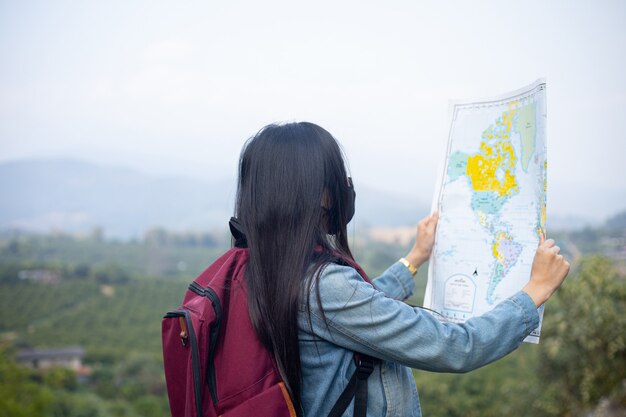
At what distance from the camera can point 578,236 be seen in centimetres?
1495

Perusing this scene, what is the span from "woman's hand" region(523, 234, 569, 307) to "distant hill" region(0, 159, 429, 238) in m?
36.8

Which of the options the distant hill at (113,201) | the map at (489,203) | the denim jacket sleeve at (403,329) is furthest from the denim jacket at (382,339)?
the distant hill at (113,201)

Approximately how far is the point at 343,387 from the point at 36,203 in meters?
55.8

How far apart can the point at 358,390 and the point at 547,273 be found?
466mm

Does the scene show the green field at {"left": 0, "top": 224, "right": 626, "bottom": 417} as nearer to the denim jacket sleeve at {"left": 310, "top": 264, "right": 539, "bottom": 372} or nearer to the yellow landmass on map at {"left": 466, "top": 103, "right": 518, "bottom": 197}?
the yellow landmass on map at {"left": 466, "top": 103, "right": 518, "bottom": 197}

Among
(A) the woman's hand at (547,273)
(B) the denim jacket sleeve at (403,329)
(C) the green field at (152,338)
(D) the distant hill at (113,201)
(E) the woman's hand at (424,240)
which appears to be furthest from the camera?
(D) the distant hill at (113,201)

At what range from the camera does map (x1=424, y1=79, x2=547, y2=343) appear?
1204mm

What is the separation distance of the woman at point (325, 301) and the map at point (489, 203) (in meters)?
0.10

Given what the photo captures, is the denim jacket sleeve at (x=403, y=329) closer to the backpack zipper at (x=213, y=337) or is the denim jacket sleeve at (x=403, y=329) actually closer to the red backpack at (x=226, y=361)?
the red backpack at (x=226, y=361)

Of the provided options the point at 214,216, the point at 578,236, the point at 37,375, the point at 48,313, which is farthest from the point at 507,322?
the point at 214,216

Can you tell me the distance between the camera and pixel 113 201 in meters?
63.4

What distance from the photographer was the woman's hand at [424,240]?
56.0 inches

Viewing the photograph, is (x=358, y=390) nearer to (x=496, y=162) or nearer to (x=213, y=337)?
(x=213, y=337)

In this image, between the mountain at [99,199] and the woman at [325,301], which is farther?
the mountain at [99,199]
